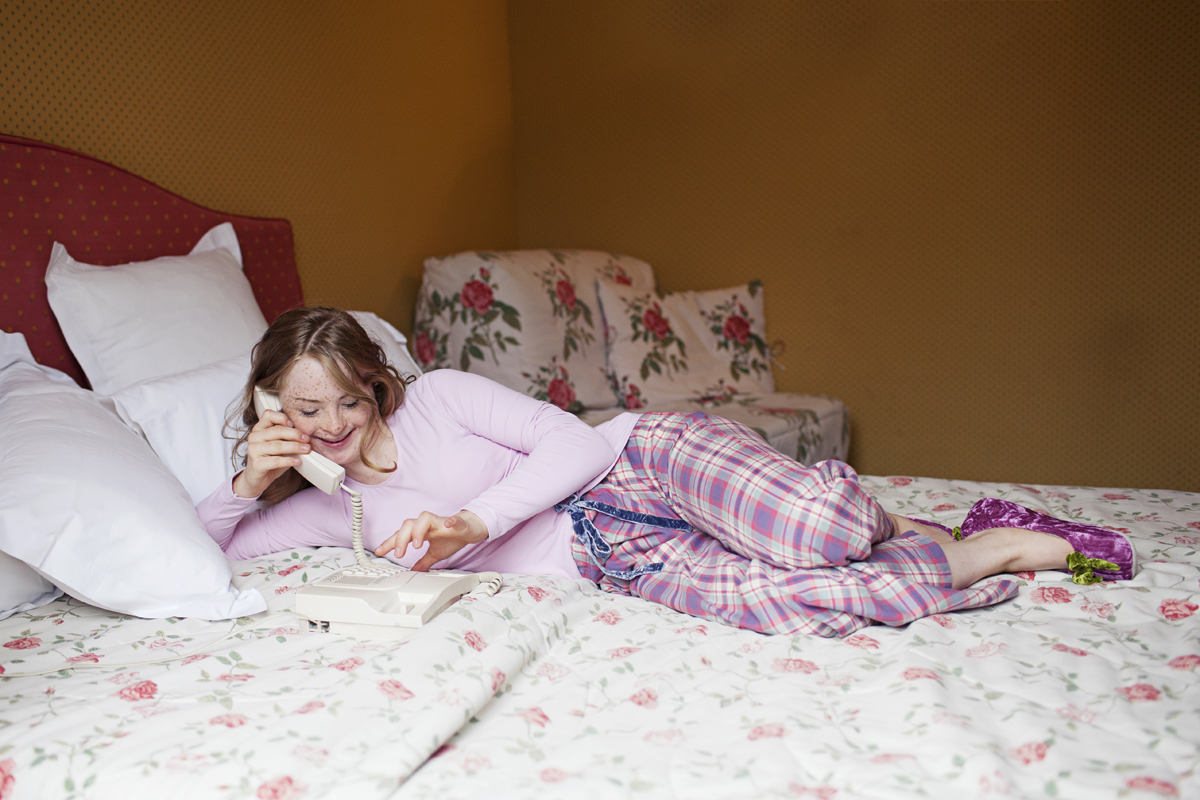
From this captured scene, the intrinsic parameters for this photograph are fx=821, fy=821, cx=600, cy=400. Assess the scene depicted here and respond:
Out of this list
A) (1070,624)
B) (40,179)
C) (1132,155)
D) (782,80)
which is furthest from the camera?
(782,80)

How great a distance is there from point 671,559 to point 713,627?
0.18m

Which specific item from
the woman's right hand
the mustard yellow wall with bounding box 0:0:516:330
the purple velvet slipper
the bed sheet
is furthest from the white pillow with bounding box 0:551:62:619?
the purple velvet slipper

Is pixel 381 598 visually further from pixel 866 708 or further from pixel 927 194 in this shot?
pixel 927 194

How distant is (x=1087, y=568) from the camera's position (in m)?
1.29

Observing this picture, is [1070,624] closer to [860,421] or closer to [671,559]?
[671,559]

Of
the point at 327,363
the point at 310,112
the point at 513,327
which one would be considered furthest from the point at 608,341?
the point at 327,363

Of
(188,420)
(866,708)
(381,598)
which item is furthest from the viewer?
(188,420)

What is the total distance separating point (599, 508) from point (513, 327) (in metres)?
1.30

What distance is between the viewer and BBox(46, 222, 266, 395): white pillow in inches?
64.2

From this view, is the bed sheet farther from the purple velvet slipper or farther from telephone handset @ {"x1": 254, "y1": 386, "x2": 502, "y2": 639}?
telephone handset @ {"x1": 254, "y1": 386, "x2": 502, "y2": 639}

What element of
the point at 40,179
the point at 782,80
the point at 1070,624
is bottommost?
the point at 1070,624

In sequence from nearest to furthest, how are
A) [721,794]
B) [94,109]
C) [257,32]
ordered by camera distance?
[721,794], [94,109], [257,32]

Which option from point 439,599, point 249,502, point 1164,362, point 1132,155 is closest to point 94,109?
point 249,502

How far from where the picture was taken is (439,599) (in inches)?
46.3
